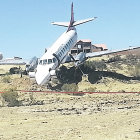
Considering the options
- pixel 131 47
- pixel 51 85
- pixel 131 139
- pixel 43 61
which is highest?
pixel 131 47

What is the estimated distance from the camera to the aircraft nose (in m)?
25.7

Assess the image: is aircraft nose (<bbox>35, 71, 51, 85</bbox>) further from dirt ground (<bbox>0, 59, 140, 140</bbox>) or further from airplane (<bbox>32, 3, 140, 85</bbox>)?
dirt ground (<bbox>0, 59, 140, 140</bbox>)

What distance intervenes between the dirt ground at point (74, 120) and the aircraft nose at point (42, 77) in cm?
358

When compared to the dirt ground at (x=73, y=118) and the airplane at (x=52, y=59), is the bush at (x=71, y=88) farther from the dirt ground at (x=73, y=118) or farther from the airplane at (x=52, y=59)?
the dirt ground at (x=73, y=118)

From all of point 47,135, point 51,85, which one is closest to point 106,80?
point 51,85

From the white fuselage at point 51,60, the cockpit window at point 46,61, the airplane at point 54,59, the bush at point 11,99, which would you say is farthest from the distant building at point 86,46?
the bush at point 11,99

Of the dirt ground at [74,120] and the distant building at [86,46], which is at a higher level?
the distant building at [86,46]

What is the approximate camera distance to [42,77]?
2616cm

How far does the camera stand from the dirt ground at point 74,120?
38.1ft

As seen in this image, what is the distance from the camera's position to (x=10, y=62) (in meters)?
45.2

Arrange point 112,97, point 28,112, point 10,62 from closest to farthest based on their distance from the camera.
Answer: point 28,112 → point 112,97 → point 10,62

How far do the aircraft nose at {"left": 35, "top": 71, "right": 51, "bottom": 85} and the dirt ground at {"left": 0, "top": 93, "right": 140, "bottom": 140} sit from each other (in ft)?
11.8

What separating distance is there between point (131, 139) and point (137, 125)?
237cm

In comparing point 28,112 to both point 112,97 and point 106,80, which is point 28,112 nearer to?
point 112,97
